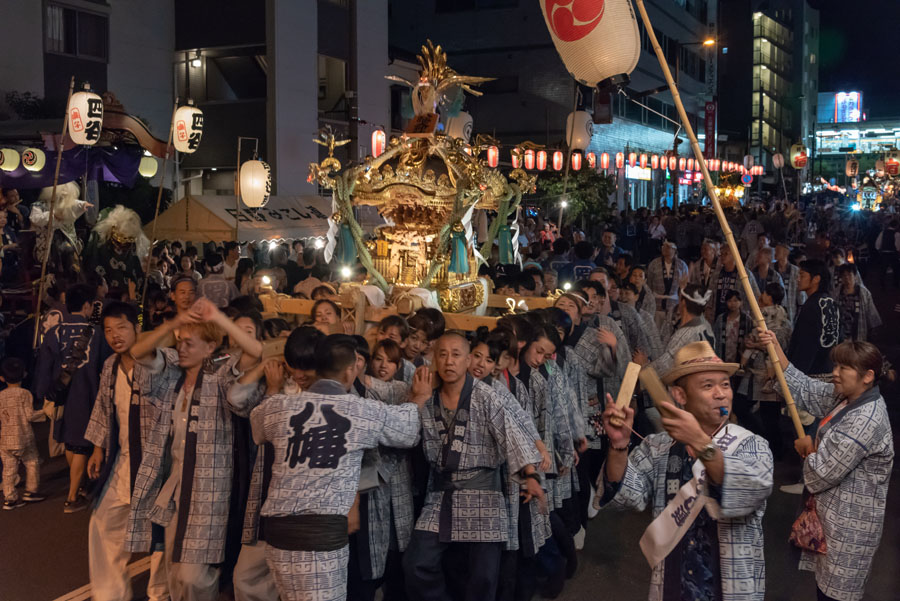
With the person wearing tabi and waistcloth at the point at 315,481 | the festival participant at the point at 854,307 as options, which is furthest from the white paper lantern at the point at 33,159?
the festival participant at the point at 854,307

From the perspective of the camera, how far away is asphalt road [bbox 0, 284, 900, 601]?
5.20 meters

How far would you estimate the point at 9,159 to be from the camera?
12938mm

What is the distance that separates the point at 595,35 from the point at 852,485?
405 cm

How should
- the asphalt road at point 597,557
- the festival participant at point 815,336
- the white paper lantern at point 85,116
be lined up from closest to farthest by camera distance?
the asphalt road at point 597,557, the festival participant at point 815,336, the white paper lantern at point 85,116

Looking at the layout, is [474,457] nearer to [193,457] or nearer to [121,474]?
[193,457]

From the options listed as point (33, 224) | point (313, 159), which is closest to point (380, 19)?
point (313, 159)

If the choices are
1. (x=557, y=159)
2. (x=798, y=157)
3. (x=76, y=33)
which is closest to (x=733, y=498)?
(x=557, y=159)

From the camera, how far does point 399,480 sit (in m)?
4.60

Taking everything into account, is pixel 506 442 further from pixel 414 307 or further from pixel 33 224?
pixel 33 224

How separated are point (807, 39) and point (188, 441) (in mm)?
77909

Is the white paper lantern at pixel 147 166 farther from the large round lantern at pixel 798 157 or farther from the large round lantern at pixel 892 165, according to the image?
the large round lantern at pixel 892 165

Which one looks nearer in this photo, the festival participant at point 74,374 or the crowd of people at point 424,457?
the crowd of people at point 424,457

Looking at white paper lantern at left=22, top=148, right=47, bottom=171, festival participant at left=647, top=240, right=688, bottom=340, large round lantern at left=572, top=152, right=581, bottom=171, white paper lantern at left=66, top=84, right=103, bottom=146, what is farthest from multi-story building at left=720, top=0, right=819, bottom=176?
white paper lantern at left=66, top=84, right=103, bottom=146

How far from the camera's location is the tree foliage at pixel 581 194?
23344 mm
